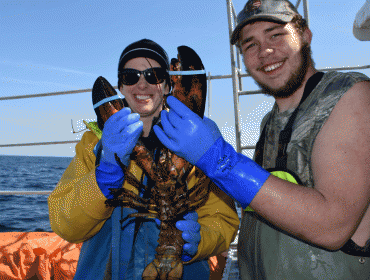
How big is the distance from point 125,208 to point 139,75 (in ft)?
3.57

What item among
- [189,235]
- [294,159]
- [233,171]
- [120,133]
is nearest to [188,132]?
[233,171]

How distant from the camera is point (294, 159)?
146 centimetres

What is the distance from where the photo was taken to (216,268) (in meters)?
2.98

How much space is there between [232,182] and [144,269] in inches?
40.2

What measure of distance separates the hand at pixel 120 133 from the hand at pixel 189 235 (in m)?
0.65

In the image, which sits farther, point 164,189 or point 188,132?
point 164,189

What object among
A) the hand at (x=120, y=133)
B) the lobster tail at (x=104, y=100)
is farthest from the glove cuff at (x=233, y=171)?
the lobster tail at (x=104, y=100)

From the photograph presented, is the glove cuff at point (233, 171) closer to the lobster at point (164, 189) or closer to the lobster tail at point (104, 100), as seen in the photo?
the lobster at point (164, 189)

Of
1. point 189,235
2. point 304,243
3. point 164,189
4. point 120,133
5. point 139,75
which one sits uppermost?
point 139,75

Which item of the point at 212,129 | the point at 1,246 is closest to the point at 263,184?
the point at 212,129

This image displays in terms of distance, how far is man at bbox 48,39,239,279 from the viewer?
1656mm

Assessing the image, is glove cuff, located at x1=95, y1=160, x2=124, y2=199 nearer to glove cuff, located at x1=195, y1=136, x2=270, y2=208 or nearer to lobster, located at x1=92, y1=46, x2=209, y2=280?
lobster, located at x1=92, y1=46, x2=209, y2=280

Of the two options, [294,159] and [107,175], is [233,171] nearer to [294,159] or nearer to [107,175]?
[294,159]

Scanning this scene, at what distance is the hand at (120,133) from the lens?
163cm
